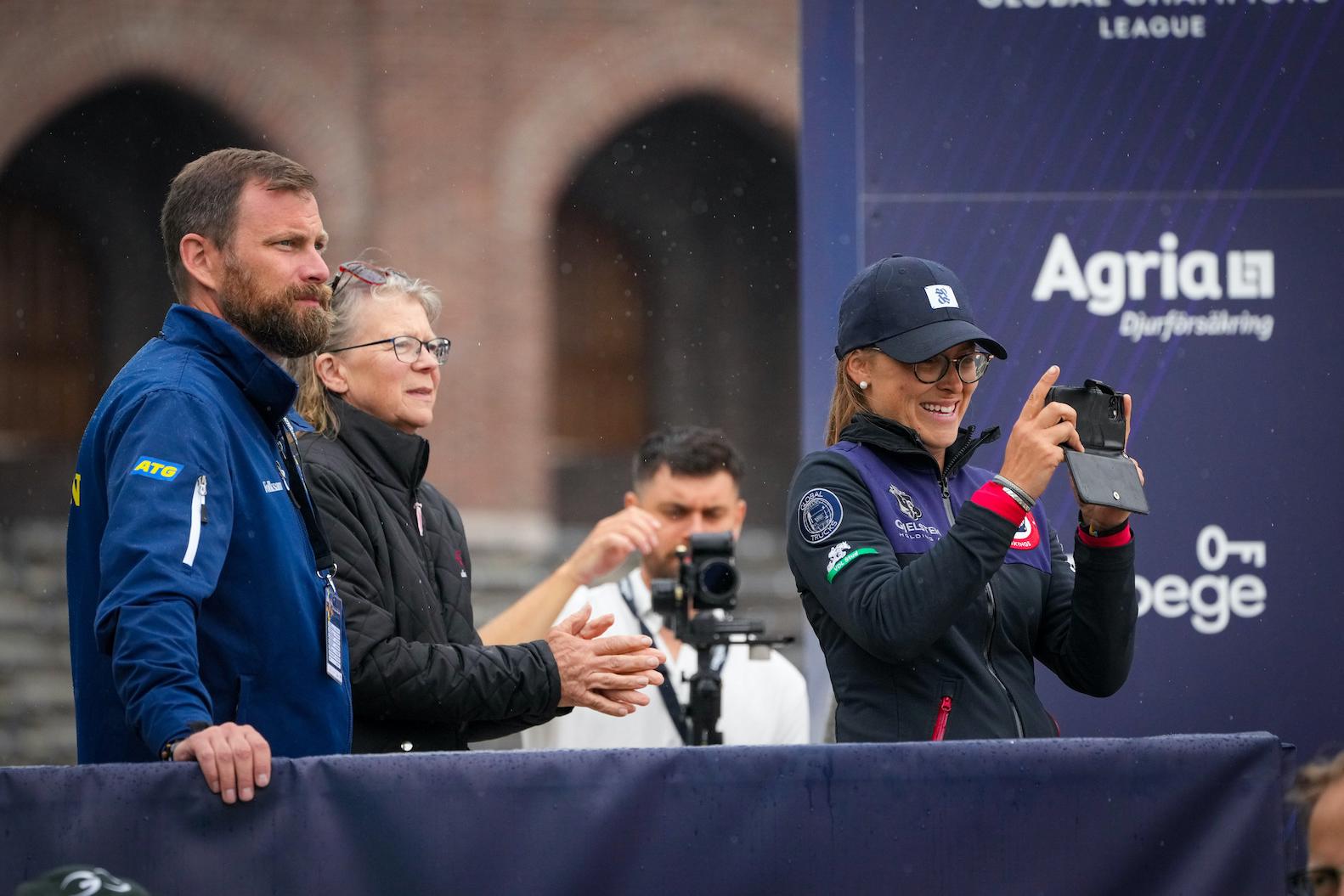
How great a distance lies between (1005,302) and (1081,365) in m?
0.29

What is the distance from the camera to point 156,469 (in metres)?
2.58

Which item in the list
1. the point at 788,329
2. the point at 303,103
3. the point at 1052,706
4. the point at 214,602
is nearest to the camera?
the point at 214,602

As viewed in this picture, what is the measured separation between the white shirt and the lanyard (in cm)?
188

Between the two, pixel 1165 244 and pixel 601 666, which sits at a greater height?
pixel 1165 244

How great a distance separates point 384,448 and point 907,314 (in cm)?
114

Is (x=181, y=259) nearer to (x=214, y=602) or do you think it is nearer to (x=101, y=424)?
(x=101, y=424)

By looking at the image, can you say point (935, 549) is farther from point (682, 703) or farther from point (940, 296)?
point (682, 703)

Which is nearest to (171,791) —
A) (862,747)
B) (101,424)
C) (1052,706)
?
(101,424)

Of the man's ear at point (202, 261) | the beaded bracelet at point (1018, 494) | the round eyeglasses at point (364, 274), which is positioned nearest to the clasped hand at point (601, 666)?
the beaded bracelet at point (1018, 494)

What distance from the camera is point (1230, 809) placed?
94.2 inches

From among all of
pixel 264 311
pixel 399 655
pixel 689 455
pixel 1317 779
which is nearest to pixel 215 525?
pixel 264 311

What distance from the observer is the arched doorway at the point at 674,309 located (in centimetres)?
1471

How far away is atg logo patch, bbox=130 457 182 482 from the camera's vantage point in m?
2.58

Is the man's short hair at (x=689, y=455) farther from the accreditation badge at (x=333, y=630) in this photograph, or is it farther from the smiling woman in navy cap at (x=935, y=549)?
the accreditation badge at (x=333, y=630)
